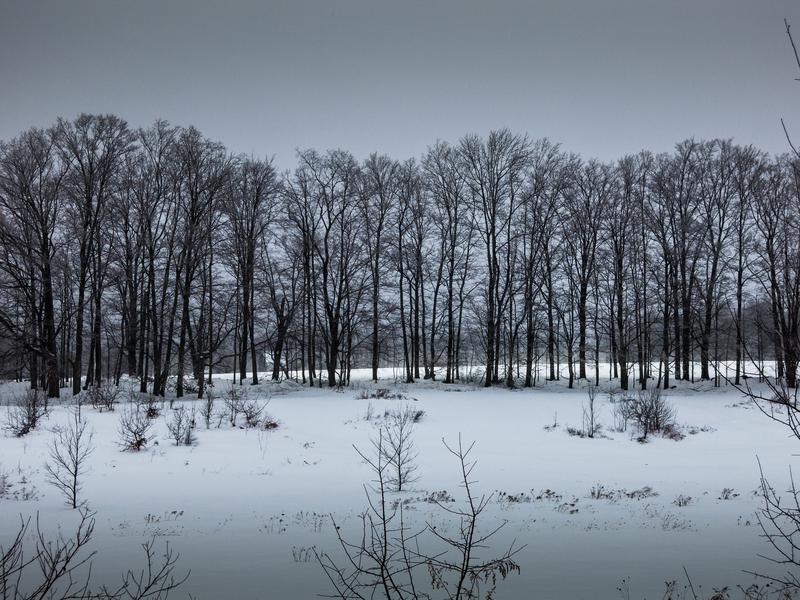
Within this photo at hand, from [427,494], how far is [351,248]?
21.7 m

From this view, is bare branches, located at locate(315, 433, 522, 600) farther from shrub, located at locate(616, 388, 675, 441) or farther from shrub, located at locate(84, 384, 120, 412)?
shrub, located at locate(84, 384, 120, 412)

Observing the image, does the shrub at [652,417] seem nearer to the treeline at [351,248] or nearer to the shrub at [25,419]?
the treeline at [351,248]

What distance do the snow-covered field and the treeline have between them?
993cm

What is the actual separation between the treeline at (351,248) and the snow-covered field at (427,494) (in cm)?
993

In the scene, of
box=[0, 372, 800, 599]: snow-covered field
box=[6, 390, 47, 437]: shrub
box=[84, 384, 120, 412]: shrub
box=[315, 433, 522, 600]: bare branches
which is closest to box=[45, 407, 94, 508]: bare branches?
box=[0, 372, 800, 599]: snow-covered field

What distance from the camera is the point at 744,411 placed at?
19.3m

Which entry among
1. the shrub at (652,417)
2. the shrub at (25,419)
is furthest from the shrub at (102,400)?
the shrub at (652,417)

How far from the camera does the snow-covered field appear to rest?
19.3 feet

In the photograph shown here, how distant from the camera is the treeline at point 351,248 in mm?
23844

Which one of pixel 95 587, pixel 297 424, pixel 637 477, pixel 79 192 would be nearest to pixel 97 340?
pixel 79 192

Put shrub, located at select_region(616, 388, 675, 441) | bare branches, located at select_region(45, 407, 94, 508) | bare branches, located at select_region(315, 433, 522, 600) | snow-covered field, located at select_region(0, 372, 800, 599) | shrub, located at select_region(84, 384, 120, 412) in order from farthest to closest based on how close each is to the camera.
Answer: shrub, located at select_region(84, 384, 120, 412), shrub, located at select_region(616, 388, 675, 441), bare branches, located at select_region(45, 407, 94, 508), snow-covered field, located at select_region(0, 372, 800, 599), bare branches, located at select_region(315, 433, 522, 600)

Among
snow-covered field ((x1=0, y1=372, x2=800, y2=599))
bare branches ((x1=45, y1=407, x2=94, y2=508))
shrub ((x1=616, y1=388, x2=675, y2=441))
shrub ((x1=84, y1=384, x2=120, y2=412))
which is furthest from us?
shrub ((x1=84, y1=384, x2=120, y2=412))

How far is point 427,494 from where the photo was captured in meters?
9.33

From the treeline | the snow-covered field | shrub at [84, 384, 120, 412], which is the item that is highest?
the treeline
